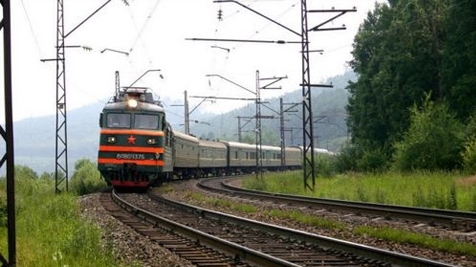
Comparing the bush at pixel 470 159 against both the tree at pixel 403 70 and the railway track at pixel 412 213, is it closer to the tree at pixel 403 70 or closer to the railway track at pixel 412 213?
the railway track at pixel 412 213

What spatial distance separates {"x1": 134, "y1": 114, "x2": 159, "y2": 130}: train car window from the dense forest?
1294 centimetres

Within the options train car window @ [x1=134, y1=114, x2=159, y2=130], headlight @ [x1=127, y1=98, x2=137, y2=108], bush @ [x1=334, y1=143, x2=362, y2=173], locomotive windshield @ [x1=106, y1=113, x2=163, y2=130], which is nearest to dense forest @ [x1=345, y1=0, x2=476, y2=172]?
bush @ [x1=334, y1=143, x2=362, y2=173]

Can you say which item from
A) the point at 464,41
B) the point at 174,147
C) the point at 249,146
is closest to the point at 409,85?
the point at 464,41

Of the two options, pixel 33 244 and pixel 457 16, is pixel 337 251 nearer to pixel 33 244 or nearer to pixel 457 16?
pixel 33 244

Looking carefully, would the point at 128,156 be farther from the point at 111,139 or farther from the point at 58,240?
the point at 58,240

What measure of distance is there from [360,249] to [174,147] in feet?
79.8

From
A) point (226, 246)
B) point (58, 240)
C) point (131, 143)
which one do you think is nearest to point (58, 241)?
point (58, 240)

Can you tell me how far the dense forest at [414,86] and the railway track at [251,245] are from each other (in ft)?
59.7

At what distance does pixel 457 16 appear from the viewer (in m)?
44.5

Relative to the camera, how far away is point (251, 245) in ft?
35.1

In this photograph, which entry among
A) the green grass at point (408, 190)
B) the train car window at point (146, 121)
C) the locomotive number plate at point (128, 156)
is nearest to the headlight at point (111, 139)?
the locomotive number plate at point (128, 156)

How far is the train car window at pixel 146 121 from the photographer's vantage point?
2659 centimetres

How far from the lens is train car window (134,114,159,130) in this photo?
26.6m

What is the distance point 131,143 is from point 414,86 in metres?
30.3
